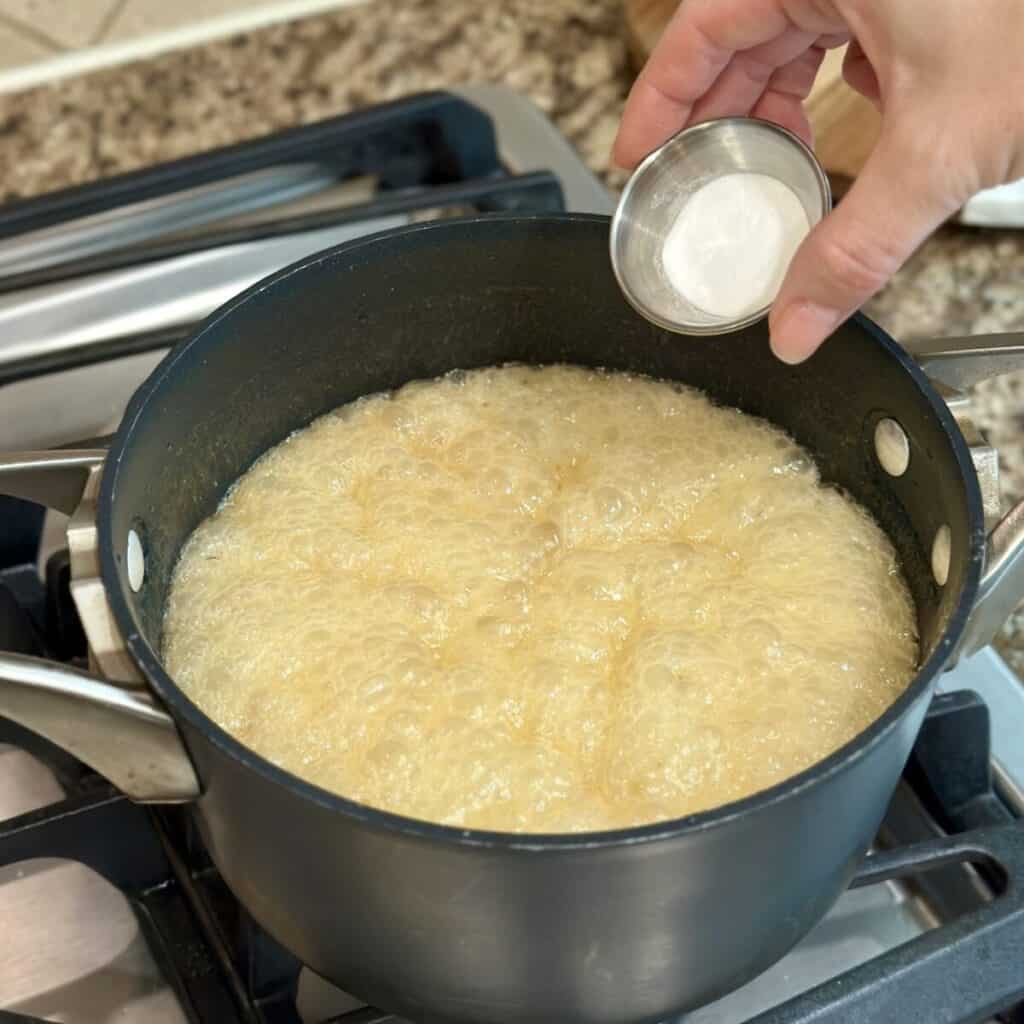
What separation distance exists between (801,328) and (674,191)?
0.14 metres

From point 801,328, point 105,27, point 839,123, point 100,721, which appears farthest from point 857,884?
point 105,27

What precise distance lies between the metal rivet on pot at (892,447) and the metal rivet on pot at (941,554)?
0.05m

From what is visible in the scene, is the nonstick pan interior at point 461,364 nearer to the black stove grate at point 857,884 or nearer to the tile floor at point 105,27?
the black stove grate at point 857,884

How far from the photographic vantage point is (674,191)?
0.76m

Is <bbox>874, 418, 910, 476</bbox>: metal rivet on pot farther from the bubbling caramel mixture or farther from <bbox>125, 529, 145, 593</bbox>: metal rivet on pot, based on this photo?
<bbox>125, 529, 145, 593</bbox>: metal rivet on pot

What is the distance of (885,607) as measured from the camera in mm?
740

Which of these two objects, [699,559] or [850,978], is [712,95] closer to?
[699,559]

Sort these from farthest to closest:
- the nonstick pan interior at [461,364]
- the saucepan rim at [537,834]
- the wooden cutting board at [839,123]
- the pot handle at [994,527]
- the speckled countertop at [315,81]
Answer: the speckled countertop at [315,81], the wooden cutting board at [839,123], the nonstick pan interior at [461,364], the pot handle at [994,527], the saucepan rim at [537,834]

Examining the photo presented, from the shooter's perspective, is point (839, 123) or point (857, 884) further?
point (839, 123)

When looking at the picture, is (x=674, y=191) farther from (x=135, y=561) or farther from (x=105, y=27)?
(x=105, y=27)

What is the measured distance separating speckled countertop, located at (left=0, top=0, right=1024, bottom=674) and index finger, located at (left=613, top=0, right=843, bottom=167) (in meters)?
0.31

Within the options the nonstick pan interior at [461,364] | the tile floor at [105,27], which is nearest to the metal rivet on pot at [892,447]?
the nonstick pan interior at [461,364]

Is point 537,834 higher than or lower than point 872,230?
lower

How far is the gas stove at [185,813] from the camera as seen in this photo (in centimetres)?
68
